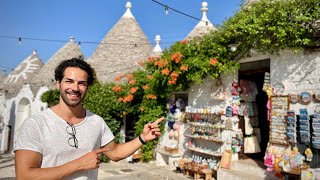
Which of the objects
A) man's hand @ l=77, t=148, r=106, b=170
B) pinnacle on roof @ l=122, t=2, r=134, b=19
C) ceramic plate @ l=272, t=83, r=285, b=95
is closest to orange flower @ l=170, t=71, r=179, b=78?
ceramic plate @ l=272, t=83, r=285, b=95

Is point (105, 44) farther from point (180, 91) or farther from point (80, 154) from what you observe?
point (80, 154)

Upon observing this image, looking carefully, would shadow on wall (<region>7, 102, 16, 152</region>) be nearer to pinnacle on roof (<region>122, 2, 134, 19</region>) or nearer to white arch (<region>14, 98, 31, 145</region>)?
white arch (<region>14, 98, 31, 145</region>)

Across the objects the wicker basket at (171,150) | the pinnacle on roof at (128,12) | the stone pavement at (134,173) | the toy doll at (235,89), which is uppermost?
the pinnacle on roof at (128,12)

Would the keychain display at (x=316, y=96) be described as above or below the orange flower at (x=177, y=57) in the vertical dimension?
below

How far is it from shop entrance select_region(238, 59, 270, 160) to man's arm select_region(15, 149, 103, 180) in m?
6.08

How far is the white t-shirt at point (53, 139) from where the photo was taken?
1731 mm

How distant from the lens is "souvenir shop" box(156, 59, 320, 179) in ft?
17.7

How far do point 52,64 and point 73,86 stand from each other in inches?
731

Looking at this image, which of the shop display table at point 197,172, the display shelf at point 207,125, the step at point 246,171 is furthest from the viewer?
the display shelf at point 207,125

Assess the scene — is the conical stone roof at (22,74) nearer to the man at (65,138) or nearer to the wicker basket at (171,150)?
the wicker basket at (171,150)

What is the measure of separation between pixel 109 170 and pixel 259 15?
6913 millimetres

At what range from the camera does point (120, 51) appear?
50.2 ft

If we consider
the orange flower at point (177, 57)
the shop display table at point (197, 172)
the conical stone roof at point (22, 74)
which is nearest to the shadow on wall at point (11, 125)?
the conical stone roof at point (22, 74)

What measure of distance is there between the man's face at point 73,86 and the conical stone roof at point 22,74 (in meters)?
20.3
